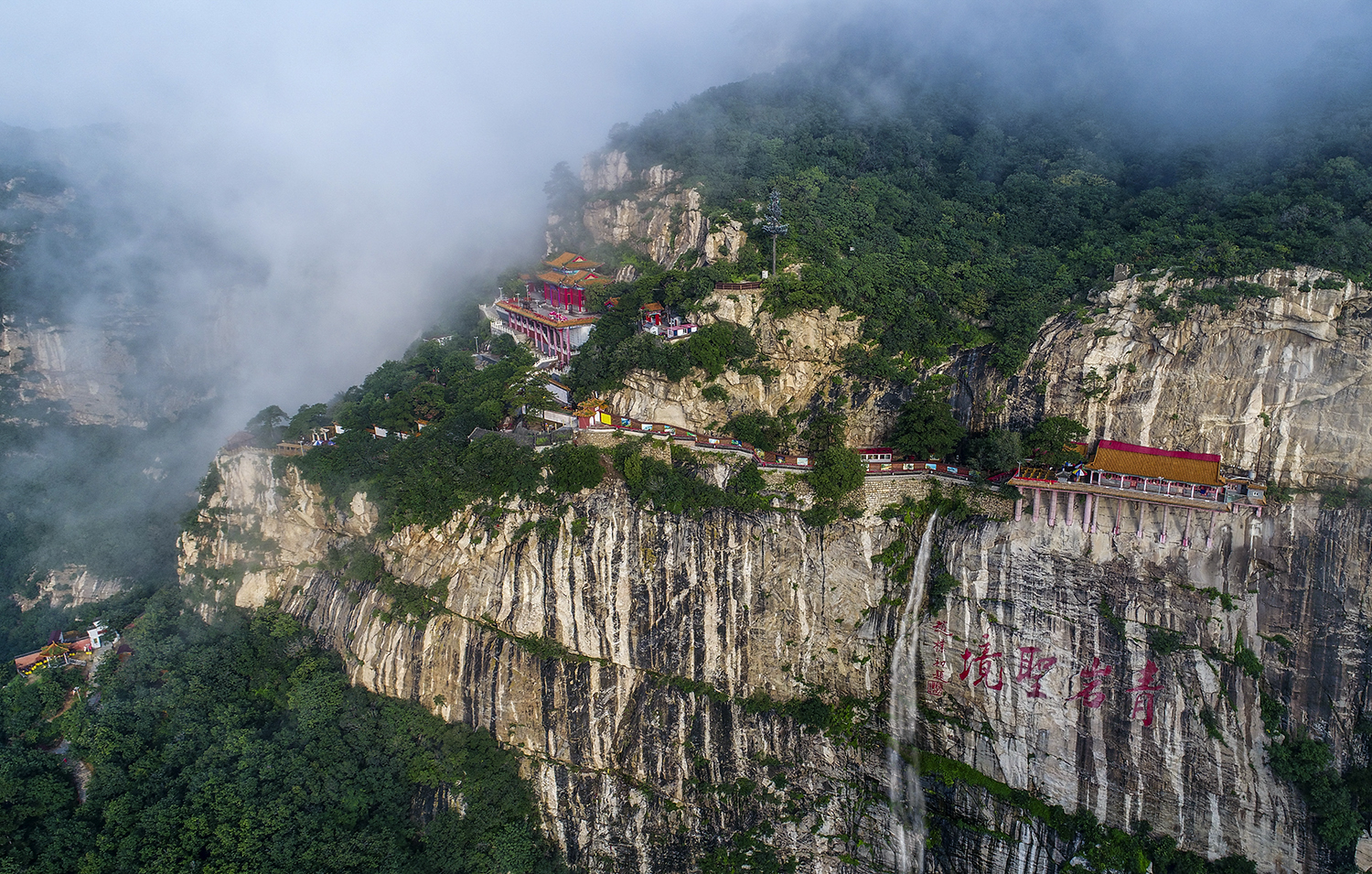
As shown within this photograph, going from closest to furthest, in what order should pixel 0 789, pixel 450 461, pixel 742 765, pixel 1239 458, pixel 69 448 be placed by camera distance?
pixel 1239 458, pixel 0 789, pixel 742 765, pixel 450 461, pixel 69 448

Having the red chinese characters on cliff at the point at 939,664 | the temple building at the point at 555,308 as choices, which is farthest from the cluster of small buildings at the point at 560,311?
the red chinese characters on cliff at the point at 939,664

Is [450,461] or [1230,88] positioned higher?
[1230,88]

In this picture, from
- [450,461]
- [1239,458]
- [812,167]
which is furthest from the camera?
[812,167]

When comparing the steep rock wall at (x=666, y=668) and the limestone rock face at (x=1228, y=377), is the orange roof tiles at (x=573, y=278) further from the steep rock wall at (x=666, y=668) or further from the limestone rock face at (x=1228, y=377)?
the limestone rock face at (x=1228, y=377)

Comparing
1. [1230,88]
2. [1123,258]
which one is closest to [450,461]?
[1123,258]

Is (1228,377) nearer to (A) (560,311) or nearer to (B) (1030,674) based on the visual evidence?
(B) (1030,674)

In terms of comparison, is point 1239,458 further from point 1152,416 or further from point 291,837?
point 291,837

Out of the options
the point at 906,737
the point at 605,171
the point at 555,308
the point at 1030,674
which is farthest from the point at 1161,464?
the point at 605,171
